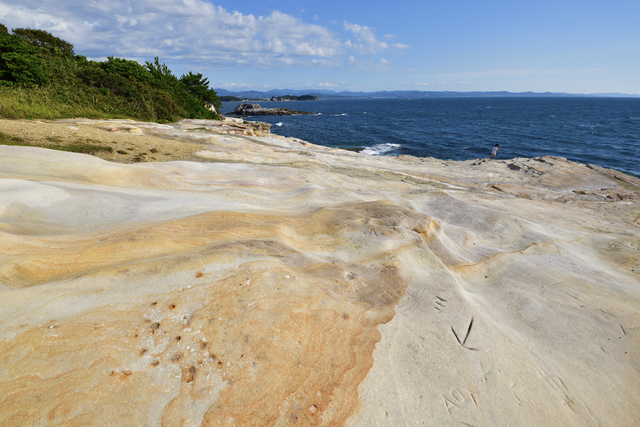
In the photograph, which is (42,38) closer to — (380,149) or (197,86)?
(197,86)

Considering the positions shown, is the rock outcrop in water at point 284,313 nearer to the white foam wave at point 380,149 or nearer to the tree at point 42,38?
the white foam wave at point 380,149

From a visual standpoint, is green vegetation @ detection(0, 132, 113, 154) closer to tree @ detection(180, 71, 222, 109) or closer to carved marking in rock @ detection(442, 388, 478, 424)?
carved marking in rock @ detection(442, 388, 478, 424)

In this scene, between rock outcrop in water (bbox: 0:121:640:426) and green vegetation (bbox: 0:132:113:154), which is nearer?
rock outcrop in water (bbox: 0:121:640:426)

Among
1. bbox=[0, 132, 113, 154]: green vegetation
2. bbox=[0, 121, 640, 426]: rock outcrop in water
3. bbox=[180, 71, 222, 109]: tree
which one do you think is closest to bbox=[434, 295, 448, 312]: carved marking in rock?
bbox=[0, 121, 640, 426]: rock outcrop in water

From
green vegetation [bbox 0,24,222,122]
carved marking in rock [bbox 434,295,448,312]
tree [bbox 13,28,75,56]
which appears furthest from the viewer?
tree [bbox 13,28,75,56]

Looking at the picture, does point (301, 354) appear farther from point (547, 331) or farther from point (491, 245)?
point (491, 245)

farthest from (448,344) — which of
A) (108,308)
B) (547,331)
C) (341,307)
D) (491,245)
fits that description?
(491,245)
